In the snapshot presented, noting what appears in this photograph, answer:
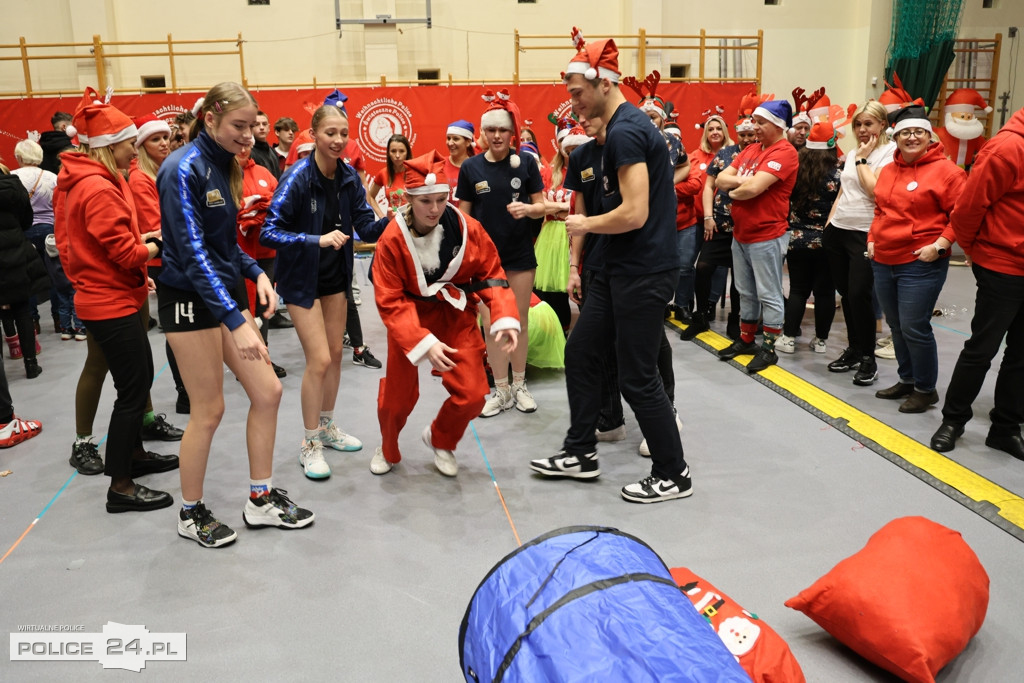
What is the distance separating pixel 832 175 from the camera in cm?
538

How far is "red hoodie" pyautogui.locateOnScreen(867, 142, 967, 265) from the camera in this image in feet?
13.8

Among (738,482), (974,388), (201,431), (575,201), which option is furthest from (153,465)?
(974,388)

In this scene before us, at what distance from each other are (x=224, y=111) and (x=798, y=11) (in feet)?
46.0

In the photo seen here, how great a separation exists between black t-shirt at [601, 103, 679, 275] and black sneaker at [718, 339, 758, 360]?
2.46 meters

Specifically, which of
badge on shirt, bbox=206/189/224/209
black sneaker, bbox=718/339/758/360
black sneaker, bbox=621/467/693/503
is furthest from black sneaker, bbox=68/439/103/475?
black sneaker, bbox=718/339/758/360

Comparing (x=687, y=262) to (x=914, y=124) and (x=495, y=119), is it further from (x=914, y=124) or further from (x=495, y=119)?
(x=495, y=119)

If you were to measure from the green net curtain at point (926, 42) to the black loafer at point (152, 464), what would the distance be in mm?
12463

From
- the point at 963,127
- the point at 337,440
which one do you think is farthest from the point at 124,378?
the point at 963,127

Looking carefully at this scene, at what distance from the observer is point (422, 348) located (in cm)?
321

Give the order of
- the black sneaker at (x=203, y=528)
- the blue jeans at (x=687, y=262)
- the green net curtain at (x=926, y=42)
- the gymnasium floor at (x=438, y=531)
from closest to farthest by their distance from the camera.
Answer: the gymnasium floor at (x=438, y=531) → the black sneaker at (x=203, y=528) → the blue jeans at (x=687, y=262) → the green net curtain at (x=926, y=42)

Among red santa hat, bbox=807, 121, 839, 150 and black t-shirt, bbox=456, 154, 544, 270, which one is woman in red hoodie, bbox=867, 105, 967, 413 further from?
black t-shirt, bbox=456, 154, 544, 270

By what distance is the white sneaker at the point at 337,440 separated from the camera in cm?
405

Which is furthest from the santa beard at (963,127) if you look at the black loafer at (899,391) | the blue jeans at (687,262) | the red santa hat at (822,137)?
the black loafer at (899,391)

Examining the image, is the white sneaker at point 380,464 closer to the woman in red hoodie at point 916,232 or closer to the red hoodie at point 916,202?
the woman in red hoodie at point 916,232
